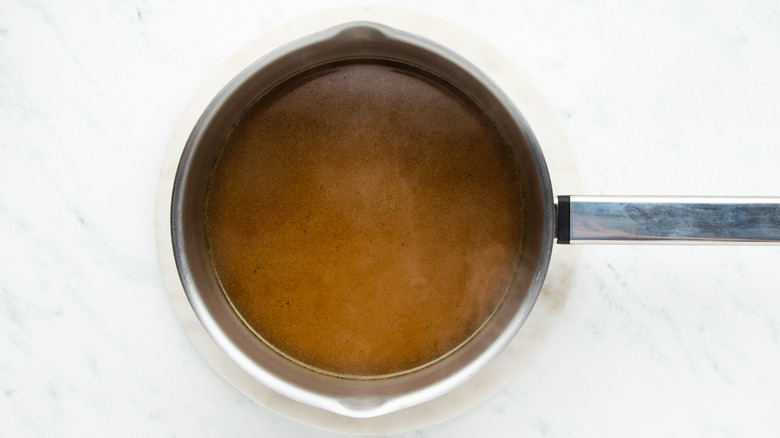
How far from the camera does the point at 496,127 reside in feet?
2.29

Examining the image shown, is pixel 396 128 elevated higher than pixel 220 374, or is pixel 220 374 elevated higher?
pixel 396 128

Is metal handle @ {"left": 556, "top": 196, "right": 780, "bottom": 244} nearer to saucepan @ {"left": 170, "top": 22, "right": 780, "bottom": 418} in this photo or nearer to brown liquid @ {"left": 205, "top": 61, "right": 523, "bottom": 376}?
saucepan @ {"left": 170, "top": 22, "right": 780, "bottom": 418}

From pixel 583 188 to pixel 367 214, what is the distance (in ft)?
0.96

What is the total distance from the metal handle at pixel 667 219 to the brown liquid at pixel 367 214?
16cm

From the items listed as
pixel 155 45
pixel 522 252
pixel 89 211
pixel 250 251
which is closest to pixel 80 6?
pixel 155 45

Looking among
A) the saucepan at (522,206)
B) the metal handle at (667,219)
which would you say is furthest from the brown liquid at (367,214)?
the metal handle at (667,219)

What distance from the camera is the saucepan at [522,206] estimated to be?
55cm

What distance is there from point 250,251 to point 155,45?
0.31 meters

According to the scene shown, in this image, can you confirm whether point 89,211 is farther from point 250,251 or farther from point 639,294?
point 639,294

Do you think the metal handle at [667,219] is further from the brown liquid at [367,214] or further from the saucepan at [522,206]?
the brown liquid at [367,214]

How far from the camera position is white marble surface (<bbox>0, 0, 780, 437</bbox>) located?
73cm

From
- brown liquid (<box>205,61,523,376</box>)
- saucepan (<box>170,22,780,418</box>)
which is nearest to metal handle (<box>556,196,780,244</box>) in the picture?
saucepan (<box>170,22,780,418</box>)

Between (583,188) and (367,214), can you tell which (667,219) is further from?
(367,214)

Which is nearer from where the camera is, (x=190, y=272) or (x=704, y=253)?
(x=190, y=272)
